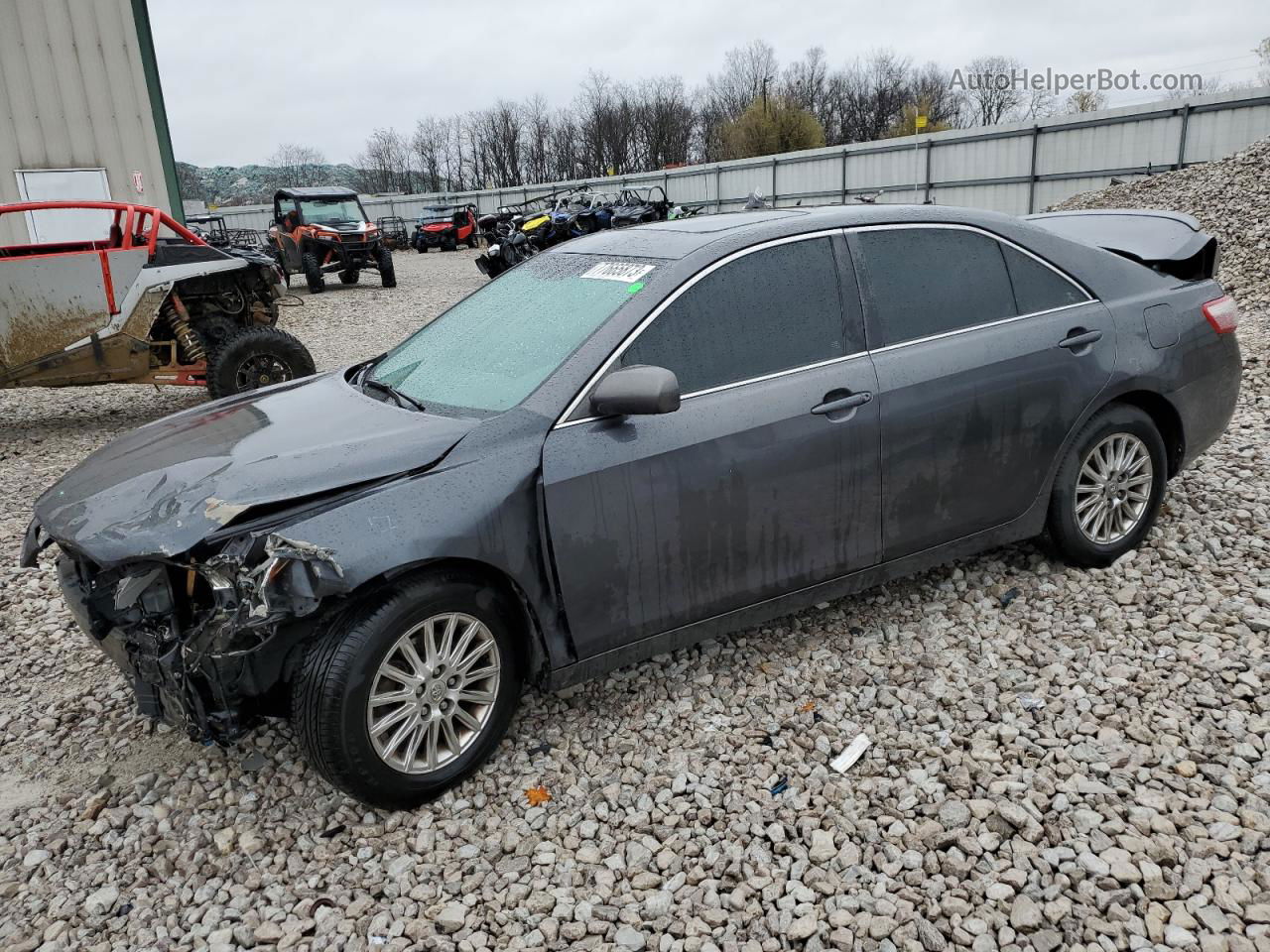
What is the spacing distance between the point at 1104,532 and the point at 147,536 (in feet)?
11.8

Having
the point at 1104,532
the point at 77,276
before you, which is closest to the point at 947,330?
the point at 1104,532

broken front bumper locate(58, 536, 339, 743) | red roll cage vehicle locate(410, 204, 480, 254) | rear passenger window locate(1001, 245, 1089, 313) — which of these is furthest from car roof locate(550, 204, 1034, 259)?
red roll cage vehicle locate(410, 204, 480, 254)

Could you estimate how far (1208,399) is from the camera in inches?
159

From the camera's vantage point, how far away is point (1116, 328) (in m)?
3.76

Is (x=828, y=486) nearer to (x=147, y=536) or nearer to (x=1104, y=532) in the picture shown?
(x=1104, y=532)

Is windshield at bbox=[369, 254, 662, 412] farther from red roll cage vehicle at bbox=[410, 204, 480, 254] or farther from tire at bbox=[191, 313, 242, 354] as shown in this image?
red roll cage vehicle at bbox=[410, 204, 480, 254]

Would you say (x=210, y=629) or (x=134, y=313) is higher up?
(x=134, y=313)

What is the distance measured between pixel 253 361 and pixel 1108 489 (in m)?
6.70

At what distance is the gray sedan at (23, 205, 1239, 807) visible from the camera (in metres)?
2.61

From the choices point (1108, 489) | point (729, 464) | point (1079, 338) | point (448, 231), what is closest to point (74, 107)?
point (729, 464)

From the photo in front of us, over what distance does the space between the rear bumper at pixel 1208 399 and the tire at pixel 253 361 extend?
21.5ft

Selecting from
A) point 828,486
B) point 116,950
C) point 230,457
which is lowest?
point 116,950

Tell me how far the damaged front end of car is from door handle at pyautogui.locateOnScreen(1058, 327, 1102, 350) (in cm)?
282

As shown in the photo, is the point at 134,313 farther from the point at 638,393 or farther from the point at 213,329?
the point at 638,393
